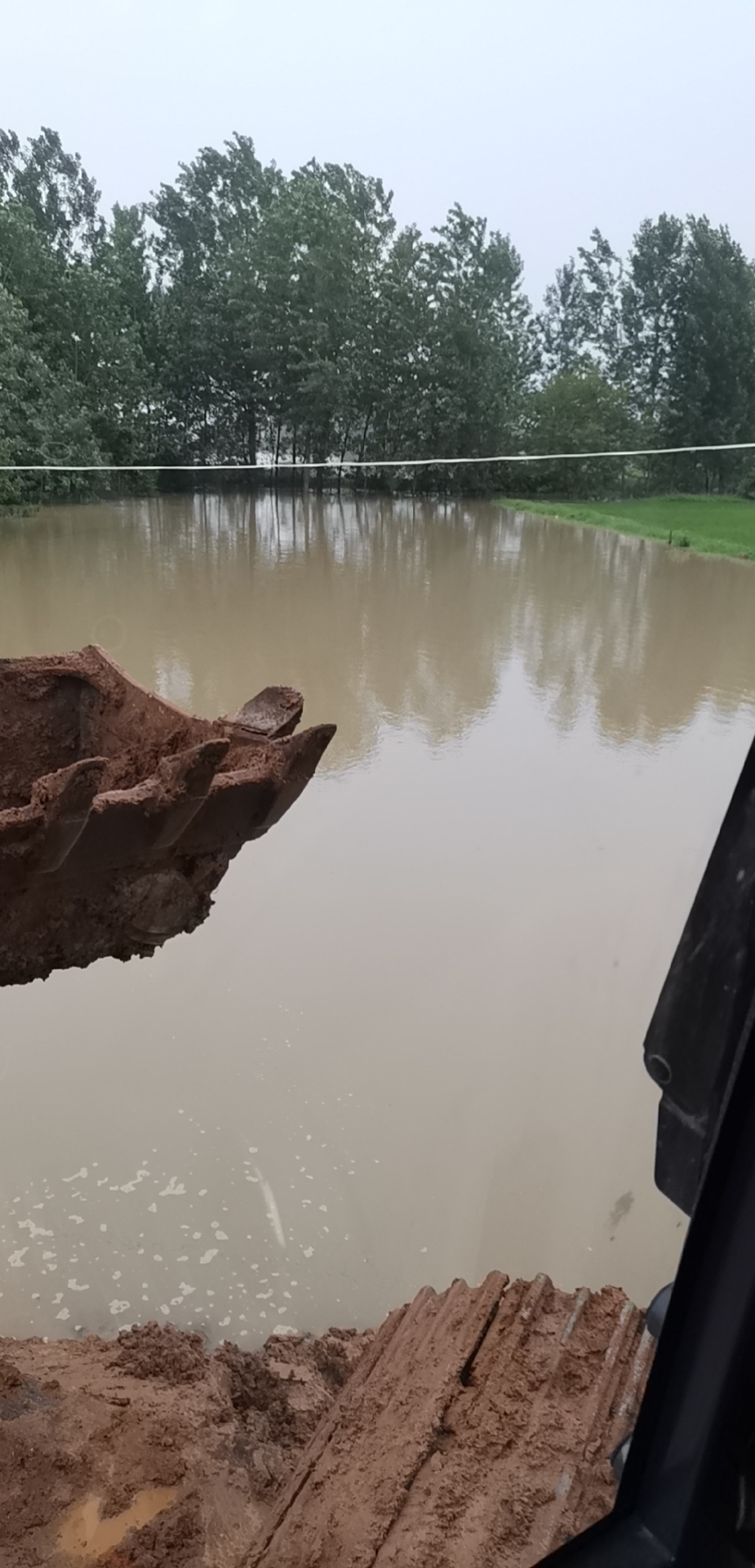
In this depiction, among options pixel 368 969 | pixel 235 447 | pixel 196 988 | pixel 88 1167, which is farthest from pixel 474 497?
pixel 88 1167

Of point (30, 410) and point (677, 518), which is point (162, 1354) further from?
point (30, 410)

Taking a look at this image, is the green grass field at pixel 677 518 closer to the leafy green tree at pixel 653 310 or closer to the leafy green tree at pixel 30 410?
the leafy green tree at pixel 653 310

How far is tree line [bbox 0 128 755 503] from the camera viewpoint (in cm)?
250

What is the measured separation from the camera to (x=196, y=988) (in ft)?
8.48

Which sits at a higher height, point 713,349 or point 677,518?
point 713,349

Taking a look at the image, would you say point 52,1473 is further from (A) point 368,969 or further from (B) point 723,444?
(B) point 723,444

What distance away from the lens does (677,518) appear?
2.19 m

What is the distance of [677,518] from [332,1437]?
73.4 inches

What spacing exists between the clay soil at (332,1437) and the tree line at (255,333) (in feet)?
6.01

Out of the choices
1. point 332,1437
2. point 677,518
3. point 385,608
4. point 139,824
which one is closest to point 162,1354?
point 332,1437

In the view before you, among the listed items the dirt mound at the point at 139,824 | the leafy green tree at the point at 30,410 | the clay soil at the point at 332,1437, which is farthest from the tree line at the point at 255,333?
the clay soil at the point at 332,1437

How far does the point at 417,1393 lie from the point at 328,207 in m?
2.68

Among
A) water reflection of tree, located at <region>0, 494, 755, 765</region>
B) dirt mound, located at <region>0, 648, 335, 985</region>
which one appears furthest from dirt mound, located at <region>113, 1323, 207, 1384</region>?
water reflection of tree, located at <region>0, 494, 755, 765</region>

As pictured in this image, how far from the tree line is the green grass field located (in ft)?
0.31
